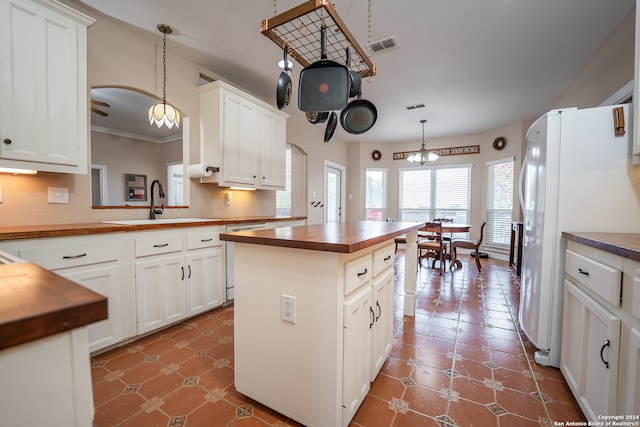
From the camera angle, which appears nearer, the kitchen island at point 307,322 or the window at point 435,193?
the kitchen island at point 307,322

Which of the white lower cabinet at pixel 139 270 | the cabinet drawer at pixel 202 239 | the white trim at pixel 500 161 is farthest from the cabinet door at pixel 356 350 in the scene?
the white trim at pixel 500 161

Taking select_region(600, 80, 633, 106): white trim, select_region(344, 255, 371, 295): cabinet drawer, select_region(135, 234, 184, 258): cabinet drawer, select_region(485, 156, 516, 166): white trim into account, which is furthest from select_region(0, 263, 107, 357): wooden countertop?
select_region(485, 156, 516, 166): white trim

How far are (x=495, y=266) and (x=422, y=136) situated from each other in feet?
10.2

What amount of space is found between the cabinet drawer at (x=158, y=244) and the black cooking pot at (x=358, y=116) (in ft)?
5.69

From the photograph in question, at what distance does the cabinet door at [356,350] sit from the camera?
1.26m

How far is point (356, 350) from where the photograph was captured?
53.6 inches

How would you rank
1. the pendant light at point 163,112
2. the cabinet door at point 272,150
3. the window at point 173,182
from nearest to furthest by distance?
the pendant light at point 163,112 < the cabinet door at point 272,150 < the window at point 173,182

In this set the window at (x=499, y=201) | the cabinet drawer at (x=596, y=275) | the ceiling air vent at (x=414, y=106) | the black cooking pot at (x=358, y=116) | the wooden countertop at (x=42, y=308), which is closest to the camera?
the wooden countertop at (x=42, y=308)

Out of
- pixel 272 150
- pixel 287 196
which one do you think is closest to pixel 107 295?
pixel 272 150

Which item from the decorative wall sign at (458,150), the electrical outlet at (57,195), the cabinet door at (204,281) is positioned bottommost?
the cabinet door at (204,281)

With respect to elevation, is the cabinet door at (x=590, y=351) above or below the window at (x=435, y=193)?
below

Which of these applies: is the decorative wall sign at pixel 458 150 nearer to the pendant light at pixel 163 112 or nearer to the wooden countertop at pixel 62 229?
the pendant light at pixel 163 112

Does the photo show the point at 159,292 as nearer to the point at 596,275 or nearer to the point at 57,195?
the point at 57,195

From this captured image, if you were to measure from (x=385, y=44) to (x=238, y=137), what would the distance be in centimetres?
189
